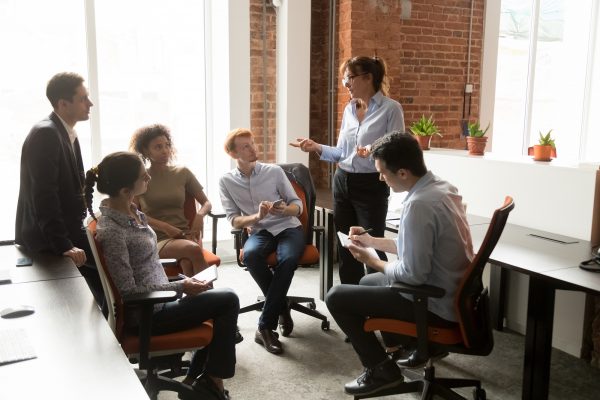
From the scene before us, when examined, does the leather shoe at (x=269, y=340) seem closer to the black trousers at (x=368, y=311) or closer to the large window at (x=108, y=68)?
the black trousers at (x=368, y=311)

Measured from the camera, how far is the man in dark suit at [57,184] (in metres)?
2.47

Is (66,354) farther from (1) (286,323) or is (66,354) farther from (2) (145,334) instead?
(1) (286,323)

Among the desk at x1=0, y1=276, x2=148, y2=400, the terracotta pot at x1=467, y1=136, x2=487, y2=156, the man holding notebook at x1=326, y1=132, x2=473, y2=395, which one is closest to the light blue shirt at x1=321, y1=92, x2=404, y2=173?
the terracotta pot at x1=467, y1=136, x2=487, y2=156

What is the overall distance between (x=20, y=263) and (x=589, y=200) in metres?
2.82

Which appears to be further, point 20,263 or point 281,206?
point 281,206

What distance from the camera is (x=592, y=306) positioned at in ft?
9.95

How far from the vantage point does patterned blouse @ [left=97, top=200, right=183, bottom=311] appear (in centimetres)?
218

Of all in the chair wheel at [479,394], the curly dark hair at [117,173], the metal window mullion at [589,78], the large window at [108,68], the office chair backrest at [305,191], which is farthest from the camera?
the metal window mullion at [589,78]

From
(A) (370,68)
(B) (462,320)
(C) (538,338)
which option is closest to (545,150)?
(A) (370,68)

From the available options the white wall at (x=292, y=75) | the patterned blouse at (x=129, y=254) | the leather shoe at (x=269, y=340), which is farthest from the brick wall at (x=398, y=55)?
the patterned blouse at (x=129, y=254)

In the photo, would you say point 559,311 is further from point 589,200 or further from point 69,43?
point 69,43

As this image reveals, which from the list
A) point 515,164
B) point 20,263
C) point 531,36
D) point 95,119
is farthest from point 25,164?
point 531,36

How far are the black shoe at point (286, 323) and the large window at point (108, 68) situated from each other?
6.78ft

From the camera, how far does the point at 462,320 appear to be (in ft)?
7.37
